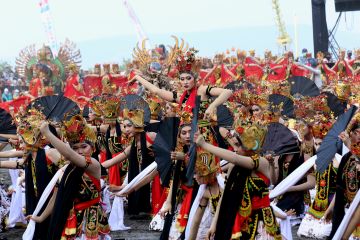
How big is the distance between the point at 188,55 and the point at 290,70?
36.2 ft

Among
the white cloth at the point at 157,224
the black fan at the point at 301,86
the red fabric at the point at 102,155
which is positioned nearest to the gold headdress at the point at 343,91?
the black fan at the point at 301,86

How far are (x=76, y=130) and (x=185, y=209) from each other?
81.4 inches

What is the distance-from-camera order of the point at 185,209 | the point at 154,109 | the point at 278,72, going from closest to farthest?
1. the point at 185,209
2. the point at 154,109
3. the point at 278,72

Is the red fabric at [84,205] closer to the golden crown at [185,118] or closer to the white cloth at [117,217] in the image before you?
the golden crown at [185,118]

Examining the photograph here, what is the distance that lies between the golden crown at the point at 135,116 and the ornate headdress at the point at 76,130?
4419 mm

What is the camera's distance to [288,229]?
9.04 m

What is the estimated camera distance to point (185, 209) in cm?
957

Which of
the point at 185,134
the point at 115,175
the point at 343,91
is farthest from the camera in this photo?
the point at 343,91

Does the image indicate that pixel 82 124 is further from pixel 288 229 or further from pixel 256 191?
pixel 288 229

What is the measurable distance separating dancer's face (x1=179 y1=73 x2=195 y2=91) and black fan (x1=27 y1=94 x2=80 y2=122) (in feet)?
4.42

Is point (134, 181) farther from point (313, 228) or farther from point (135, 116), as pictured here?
point (135, 116)

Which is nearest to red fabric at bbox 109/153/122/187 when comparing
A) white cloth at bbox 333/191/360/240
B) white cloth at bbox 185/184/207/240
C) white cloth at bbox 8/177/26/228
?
white cloth at bbox 8/177/26/228

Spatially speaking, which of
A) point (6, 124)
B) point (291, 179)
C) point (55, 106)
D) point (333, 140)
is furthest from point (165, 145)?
point (6, 124)

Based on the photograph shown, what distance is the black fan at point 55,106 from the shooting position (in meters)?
10.7
